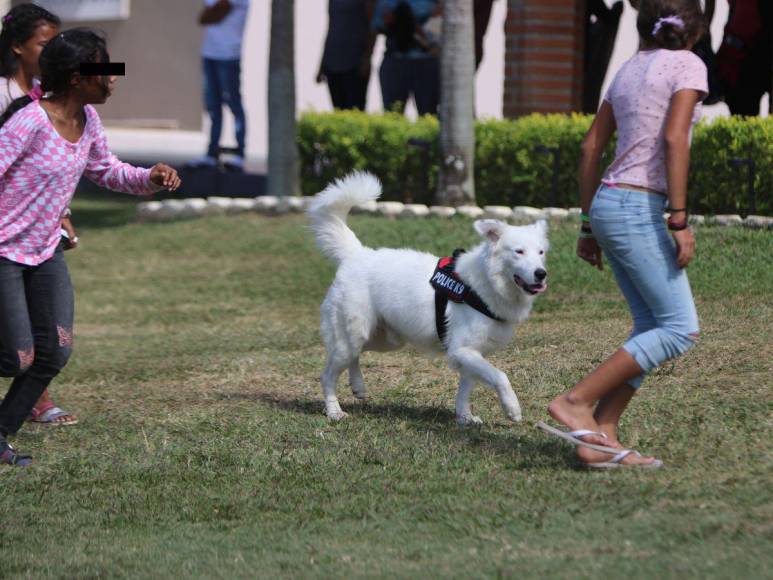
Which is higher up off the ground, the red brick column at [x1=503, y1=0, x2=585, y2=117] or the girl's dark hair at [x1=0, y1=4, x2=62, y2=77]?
the girl's dark hair at [x1=0, y1=4, x2=62, y2=77]

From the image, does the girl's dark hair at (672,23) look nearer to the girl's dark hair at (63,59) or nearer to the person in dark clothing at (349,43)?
the girl's dark hair at (63,59)

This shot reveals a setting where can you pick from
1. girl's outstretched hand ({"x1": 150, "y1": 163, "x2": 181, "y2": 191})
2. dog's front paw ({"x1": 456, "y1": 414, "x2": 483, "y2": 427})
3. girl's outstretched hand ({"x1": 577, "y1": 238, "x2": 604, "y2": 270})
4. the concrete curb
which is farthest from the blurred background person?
girl's outstretched hand ({"x1": 577, "y1": 238, "x2": 604, "y2": 270})

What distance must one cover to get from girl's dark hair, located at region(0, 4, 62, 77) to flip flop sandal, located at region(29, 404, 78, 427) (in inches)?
76.8

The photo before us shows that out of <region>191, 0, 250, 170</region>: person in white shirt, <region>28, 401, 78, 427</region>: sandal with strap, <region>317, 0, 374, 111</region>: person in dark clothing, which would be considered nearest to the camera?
<region>28, 401, 78, 427</region>: sandal with strap

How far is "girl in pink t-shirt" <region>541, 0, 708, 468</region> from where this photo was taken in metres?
5.55

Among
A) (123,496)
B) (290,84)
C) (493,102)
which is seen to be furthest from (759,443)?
(493,102)

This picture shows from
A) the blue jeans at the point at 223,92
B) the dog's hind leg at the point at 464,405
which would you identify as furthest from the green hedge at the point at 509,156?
the dog's hind leg at the point at 464,405

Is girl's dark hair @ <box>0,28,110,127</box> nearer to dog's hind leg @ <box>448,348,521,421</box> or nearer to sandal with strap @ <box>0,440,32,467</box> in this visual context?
sandal with strap @ <box>0,440,32,467</box>

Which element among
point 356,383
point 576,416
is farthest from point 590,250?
point 356,383

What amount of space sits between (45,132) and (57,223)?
46 centimetres

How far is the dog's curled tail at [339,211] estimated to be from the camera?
754 cm

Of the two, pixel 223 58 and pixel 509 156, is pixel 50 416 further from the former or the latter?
pixel 223 58

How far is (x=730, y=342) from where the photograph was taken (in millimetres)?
8383

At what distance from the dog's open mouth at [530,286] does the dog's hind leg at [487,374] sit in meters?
0.42
